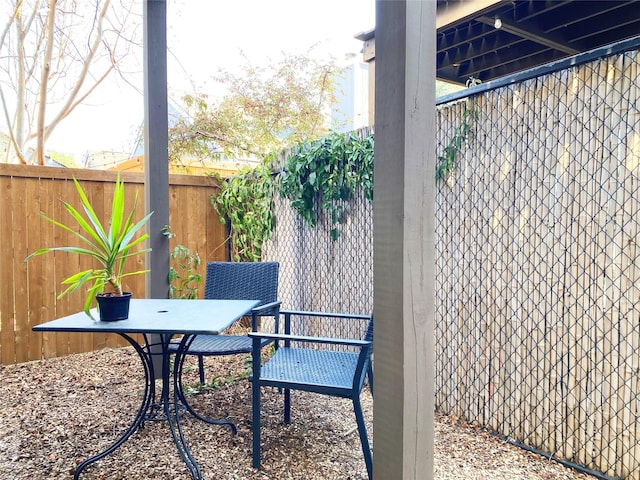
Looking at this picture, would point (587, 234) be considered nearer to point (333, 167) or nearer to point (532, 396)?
point (532, 396)

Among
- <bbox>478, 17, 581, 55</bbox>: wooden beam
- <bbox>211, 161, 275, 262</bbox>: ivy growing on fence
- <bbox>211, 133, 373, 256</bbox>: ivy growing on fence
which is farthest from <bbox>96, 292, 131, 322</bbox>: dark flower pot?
<bbox>478, 17, 581, 55</bbox>: wooden beam

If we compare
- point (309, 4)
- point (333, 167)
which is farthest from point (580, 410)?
point (309, 4)

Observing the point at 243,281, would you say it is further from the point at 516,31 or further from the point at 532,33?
the point at 532,33

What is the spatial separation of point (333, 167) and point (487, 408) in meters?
1.78

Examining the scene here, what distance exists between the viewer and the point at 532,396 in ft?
6.82

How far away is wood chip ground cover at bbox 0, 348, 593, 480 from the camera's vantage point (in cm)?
194

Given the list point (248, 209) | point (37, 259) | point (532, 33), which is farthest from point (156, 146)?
point (532, 33)

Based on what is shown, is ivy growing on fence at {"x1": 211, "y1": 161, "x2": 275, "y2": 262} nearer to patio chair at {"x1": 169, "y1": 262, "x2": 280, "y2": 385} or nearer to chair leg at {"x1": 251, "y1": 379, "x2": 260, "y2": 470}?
patio chair at {"x1": 169, "y1": 262, "x2": 280, "y2": 385}

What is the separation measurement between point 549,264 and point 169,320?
175 centimetres

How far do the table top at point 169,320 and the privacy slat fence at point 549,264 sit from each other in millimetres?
1233

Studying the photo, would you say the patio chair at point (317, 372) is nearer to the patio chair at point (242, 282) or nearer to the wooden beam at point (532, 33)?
the patio chair at point (242, 282)

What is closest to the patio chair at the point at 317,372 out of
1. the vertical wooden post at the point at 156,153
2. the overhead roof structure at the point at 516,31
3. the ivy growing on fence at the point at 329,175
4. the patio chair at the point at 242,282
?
the patio chair at the point at 242,282

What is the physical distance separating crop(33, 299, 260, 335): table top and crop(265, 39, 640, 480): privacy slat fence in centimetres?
123

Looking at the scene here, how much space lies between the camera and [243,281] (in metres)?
3.07
